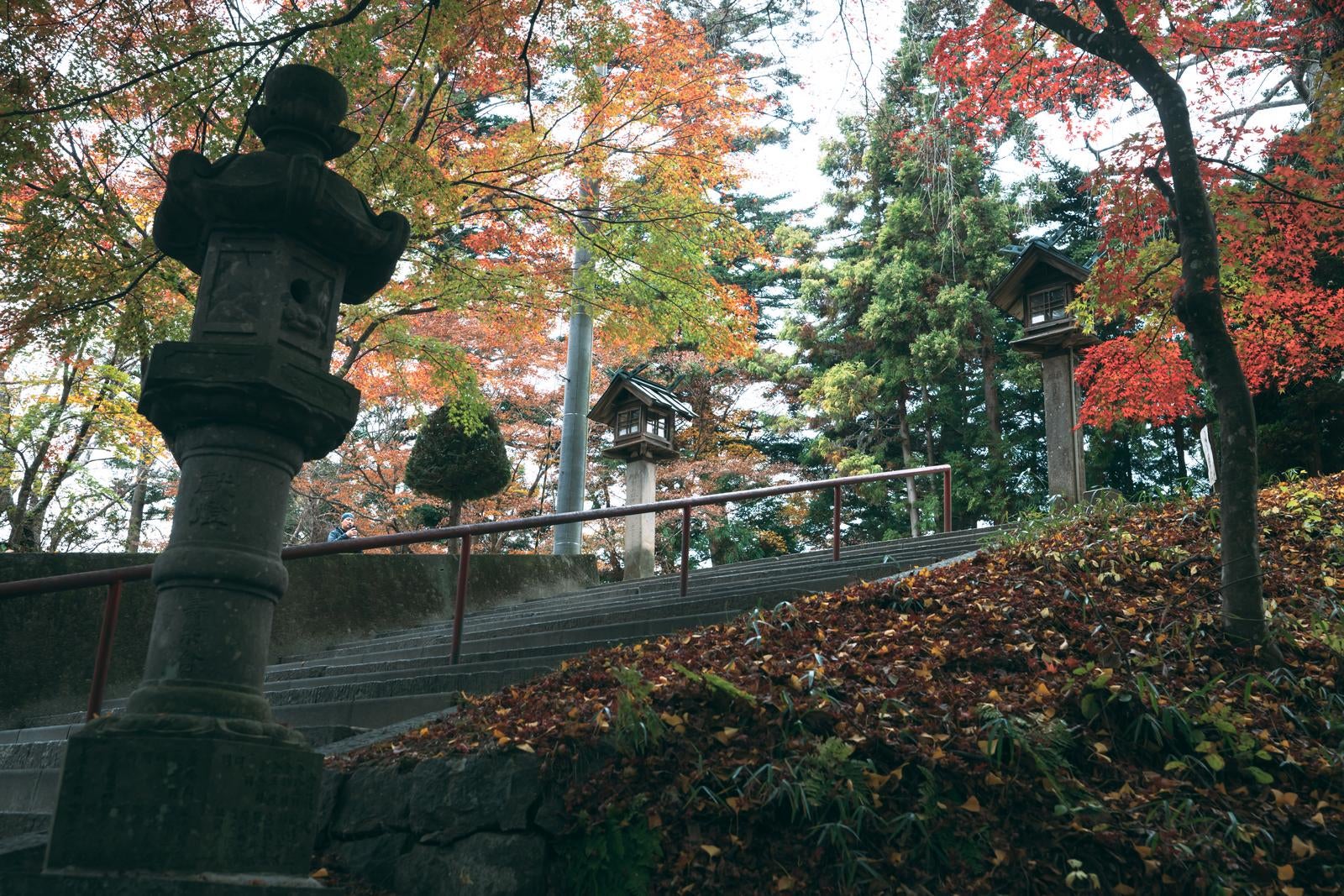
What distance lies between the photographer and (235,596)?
143 inches

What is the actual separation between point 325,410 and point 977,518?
20.8 metres

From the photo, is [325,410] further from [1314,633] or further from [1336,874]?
[1314,633]

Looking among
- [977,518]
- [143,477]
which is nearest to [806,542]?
[977,518]

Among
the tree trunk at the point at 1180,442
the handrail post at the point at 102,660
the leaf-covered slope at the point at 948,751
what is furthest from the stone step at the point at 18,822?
the tree trunk at the point at 1180,442

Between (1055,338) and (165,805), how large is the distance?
35.3 feet

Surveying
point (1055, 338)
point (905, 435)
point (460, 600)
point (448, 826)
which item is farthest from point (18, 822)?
point (905, 435)

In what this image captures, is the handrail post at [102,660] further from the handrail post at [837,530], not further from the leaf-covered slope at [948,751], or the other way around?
the handrail post at [837,530]

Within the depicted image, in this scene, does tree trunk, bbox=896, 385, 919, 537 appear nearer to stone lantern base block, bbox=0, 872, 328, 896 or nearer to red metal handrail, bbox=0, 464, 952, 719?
A: red metal handrail, bbox=0, 464, 952, 719

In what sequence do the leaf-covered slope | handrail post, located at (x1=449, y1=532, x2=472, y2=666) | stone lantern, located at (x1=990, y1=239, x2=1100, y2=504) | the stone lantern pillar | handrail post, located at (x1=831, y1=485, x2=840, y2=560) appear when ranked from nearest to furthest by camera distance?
the stone lantern pillar
the leaf-covered slope
handrail post, located at (x1=449, y1=532, x2=472, y2=666)
handrail post, located at (x1=831, y1=485, x2=840, y2=560)
stone lantern, located at (x1=990, y1=239, x2=1100, y2=504)

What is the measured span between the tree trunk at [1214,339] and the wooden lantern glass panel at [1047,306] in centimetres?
586

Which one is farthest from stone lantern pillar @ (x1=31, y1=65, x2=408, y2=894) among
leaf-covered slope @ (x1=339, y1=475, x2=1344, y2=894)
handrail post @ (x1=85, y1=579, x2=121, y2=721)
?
handrail post @ (x1=85, y1=579, x2=121, y2=721)

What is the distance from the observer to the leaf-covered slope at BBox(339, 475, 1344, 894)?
3.69 meters

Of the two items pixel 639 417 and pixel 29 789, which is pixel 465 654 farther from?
pixel 639 417

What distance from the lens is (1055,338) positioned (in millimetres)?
11680
